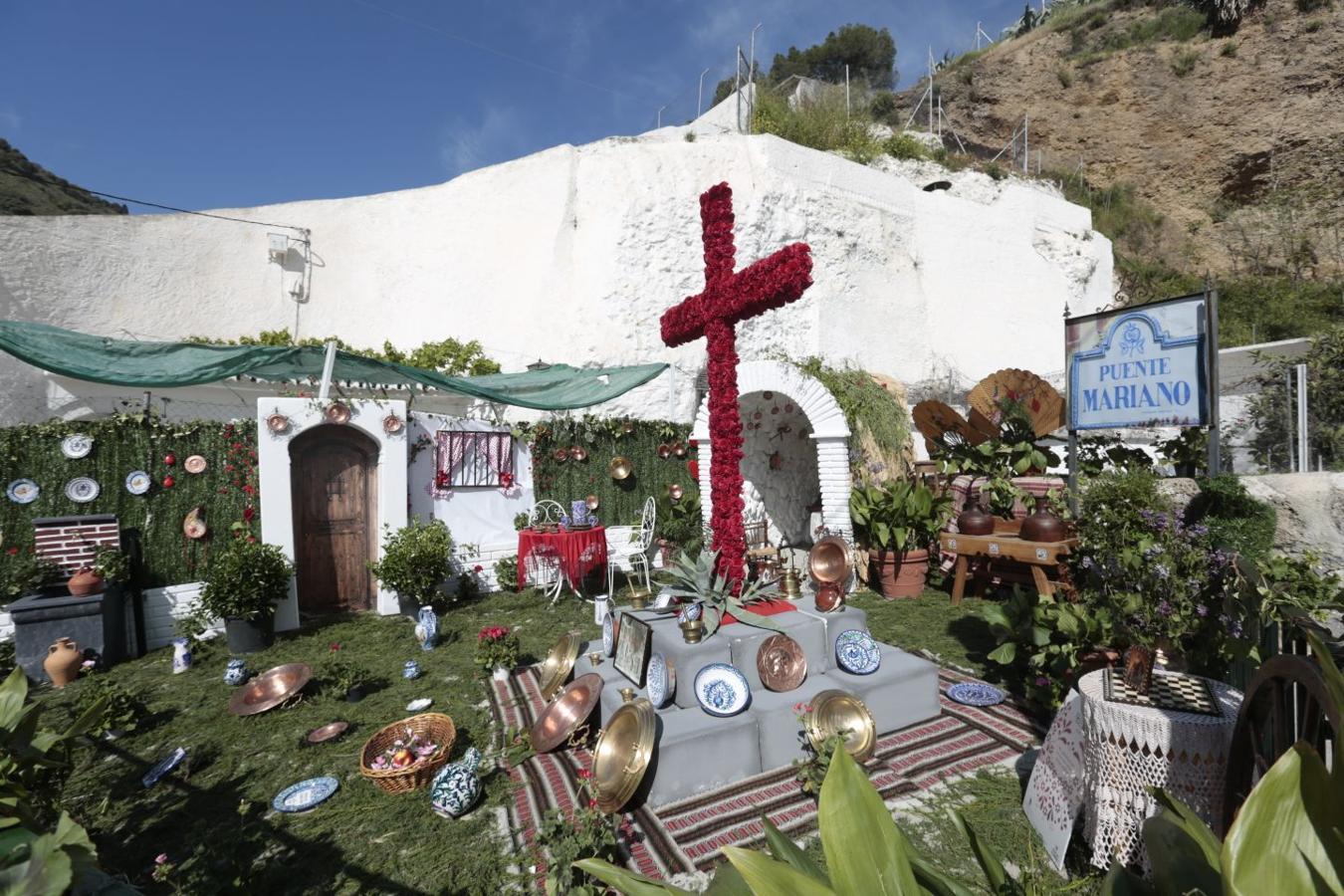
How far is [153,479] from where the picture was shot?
6004 mm

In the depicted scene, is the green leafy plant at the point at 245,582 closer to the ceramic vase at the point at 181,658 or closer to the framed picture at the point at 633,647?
the ceramic vase at the point at 181,658

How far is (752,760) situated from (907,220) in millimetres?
13537

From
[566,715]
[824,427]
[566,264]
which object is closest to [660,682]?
[566,715]

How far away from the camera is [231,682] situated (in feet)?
16.0

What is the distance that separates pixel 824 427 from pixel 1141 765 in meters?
5.49

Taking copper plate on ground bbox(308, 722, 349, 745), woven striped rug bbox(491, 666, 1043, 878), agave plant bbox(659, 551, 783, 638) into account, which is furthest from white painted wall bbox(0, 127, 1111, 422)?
woven striped rug bbox(491, 666, 1043, 878)

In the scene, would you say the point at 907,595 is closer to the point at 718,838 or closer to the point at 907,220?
the point at 718,838

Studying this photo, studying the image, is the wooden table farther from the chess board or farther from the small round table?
the small round table

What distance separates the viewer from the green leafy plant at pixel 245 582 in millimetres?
5570

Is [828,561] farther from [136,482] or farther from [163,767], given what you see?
[136,482]

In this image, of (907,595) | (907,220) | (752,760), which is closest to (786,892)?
(752,760)

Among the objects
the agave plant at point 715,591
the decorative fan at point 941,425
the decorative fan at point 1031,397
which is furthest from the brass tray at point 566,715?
the decorative fan at point 1031,397

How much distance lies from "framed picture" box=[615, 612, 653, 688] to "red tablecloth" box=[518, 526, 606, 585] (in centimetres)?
319

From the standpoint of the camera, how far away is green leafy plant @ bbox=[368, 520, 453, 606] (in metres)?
6.58
